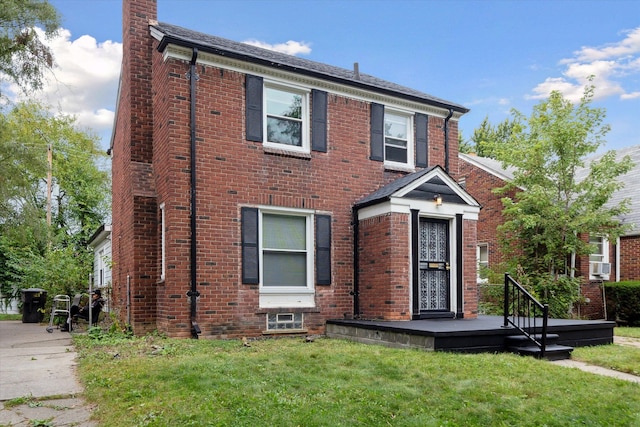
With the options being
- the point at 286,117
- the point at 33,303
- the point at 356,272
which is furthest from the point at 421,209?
the point at 33,303

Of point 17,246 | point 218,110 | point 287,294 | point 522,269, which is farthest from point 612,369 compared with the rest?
point 17,246

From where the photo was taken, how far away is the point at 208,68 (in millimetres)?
→ 9609

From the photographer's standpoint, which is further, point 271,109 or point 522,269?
point 522,269

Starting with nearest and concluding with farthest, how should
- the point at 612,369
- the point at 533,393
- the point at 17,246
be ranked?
the point at 533,393
the point at 612,369
the point at 17,246

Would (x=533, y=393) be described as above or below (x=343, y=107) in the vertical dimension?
below

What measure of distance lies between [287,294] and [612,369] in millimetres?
5557

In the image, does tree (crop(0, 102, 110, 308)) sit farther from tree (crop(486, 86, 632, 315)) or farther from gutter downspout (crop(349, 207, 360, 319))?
tree (crop(486, 86, 632, 315))

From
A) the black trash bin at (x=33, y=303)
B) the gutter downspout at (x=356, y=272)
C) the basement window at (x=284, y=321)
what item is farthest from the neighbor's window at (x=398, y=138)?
the black trash bin at (x=33, y=303)

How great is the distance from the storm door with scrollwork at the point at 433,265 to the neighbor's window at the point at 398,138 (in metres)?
1.92

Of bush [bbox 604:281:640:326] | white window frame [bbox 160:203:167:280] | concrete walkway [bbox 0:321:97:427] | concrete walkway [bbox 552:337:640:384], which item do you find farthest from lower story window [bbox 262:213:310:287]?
bush [bbox 604:281:640:326]

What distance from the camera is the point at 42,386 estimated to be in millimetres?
5879

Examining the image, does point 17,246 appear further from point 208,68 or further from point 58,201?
point 208,68

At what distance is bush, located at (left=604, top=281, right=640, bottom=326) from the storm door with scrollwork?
8622mm

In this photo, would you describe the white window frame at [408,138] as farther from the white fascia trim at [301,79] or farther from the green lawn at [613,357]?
the green lawn at [613,357]
